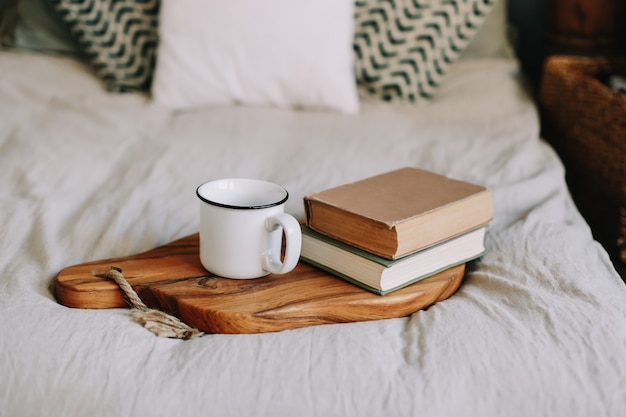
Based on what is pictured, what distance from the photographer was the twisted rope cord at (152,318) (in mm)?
694

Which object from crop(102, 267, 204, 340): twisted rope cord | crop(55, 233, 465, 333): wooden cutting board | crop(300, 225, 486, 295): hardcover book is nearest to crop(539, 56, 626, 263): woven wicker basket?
crop(300, 225, 486, 295): hardcover book

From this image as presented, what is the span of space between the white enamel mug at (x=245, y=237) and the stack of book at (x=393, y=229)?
0.18 ft

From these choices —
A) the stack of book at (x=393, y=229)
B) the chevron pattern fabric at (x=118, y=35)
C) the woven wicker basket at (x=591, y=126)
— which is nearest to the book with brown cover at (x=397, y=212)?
the stack of book at (x=393, y=229)

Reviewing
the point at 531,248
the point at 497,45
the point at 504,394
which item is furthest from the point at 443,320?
the point at 497,45

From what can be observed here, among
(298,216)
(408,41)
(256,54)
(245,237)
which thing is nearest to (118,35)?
(256,54)

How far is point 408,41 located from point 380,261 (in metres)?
0.92

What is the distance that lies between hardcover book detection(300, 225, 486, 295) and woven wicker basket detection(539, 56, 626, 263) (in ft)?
1.26

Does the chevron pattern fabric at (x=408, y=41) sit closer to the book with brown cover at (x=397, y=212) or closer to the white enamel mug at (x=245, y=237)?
the book with brown cover at (x=397, y=212)

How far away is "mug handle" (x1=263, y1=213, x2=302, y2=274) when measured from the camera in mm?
706

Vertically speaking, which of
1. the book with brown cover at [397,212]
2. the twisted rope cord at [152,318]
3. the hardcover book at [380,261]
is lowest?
the twisted rope cord at [152,318]

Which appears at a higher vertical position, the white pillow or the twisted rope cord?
the white pillow

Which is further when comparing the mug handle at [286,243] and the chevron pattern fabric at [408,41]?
the chevron pattern fabric at [408,41]

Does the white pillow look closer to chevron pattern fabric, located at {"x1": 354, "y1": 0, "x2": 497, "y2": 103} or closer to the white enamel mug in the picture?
chevron pattern fabric, located at {"x1": 354, "y1": 0, "x2": 497, "y2": 103}

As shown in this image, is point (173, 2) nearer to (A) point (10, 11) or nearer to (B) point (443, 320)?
(A) point (10, 11)
